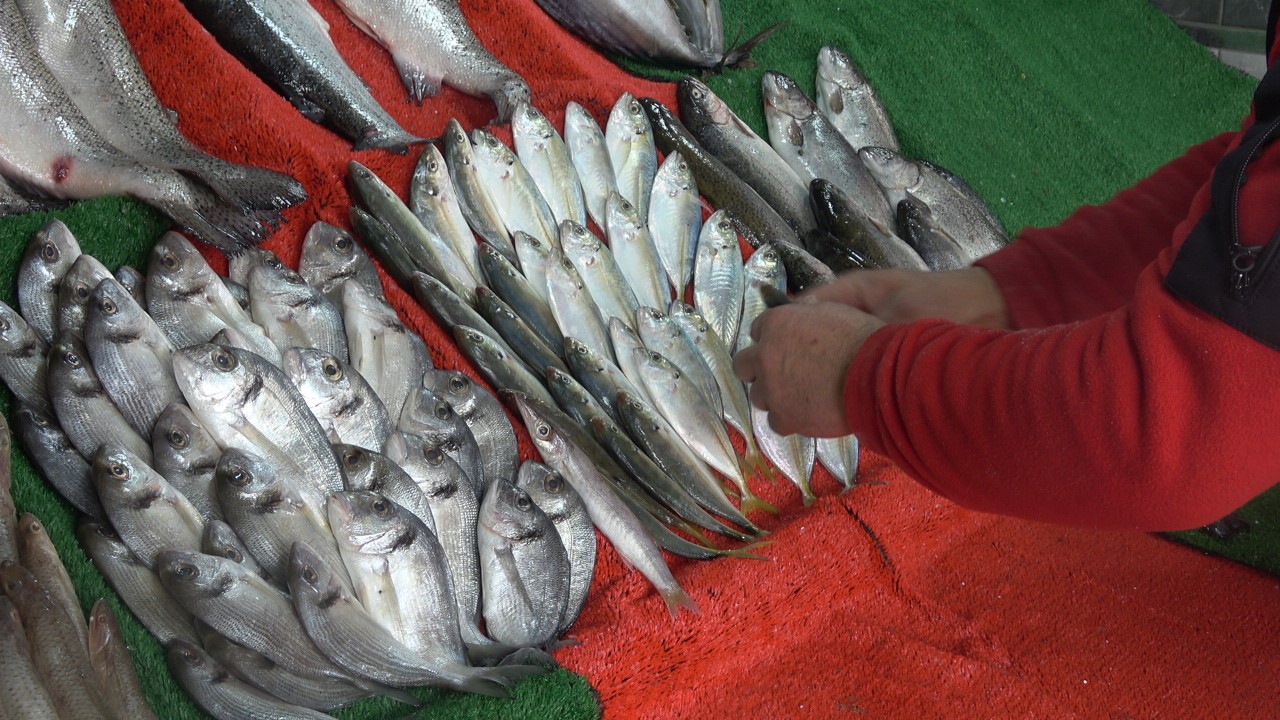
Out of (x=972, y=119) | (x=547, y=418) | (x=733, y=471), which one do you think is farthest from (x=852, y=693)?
(x=972, y=119)

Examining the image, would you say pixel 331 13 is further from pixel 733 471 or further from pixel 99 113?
pixel 733 471

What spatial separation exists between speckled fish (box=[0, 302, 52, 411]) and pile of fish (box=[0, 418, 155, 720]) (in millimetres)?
197

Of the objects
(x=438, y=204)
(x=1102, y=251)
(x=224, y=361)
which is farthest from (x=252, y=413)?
(x=1102, y=251)

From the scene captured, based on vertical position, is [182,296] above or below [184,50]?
below

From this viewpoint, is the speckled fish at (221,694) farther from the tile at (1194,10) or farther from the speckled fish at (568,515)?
the tile at (1194,10)

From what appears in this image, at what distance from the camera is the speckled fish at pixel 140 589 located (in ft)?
4.63

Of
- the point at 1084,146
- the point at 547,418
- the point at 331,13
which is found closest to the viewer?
the point at 547,418

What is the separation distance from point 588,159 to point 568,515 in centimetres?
107

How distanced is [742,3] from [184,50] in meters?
1.81

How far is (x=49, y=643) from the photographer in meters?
1.28

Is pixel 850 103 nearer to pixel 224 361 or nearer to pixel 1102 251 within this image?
pixel 1102 251

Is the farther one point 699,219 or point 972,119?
point 972,119

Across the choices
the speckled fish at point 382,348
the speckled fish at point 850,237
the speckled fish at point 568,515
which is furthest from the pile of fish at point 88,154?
the speckled fish at point 850,237

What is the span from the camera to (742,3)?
10.2 feet
